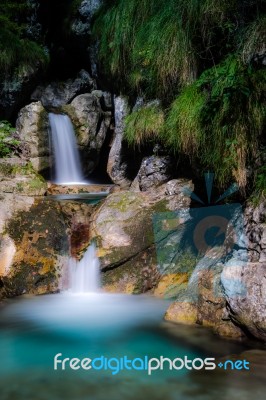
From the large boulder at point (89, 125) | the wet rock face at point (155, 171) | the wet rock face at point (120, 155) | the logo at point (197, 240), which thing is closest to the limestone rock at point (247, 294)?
the logo at point (197, 240)

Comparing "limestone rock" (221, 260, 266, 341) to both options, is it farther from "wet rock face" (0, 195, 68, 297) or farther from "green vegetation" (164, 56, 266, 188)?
"wet rock face" (0, 195, 68, 297)

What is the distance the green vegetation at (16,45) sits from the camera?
9641 millimetres

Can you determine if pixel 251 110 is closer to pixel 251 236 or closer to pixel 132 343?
pixel 251 236

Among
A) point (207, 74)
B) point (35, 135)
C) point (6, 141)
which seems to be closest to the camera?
point (207, 74)

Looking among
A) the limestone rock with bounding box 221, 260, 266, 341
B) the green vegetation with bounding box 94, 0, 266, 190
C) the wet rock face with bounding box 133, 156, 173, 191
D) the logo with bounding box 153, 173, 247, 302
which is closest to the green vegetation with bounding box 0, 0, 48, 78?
the green vegetation with bounding box 94, 0, 266, 190

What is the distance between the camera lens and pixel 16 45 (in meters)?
9.91

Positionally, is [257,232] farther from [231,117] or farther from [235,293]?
[231,117]

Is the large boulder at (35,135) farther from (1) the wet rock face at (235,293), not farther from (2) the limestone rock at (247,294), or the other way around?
(2) the limestone rock at (247,294)

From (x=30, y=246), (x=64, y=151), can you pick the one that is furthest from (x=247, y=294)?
(x=64, y=151)

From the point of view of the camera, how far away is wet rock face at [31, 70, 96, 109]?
35.0ft

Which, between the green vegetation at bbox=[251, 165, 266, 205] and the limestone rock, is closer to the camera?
the limestone rock

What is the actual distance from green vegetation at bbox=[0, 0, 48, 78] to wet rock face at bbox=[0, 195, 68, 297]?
18.1 feet

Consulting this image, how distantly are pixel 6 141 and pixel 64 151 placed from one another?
1443mm

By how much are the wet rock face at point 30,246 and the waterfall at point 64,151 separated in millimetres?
3769
